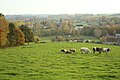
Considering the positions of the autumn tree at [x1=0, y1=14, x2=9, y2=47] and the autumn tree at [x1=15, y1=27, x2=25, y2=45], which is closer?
the autumn tree at [x1=0, y1=14, x2=9, y2=47]

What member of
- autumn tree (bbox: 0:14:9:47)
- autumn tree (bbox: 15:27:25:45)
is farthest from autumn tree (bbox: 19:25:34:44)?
autumn tree (bbox: 0:14:9:47)

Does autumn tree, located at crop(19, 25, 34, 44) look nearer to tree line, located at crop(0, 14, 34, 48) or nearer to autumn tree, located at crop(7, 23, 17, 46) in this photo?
tree line, located at crop(0, 14, 34, 48)

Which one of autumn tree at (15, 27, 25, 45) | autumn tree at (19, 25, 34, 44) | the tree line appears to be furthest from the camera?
autumn tree at (19, 25, 34, 44)

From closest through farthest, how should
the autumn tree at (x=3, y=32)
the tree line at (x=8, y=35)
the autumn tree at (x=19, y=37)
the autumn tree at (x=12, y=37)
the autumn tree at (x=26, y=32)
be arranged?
the autumn tree at (x=3, y=32), the tree line at (x=8, y=35), the autumn tree at (x=12, y=37), the autumn tree at (x=19, y=37), the autumn tree at (x=26, y=32)

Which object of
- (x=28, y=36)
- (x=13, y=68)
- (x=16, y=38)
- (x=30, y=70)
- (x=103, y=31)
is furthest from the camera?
(x=103, y=31)

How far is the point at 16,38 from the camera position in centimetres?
6556

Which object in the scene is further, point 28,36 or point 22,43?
point 28,36

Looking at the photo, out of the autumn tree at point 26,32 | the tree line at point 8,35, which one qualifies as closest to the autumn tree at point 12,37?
the tree line at point 8,35

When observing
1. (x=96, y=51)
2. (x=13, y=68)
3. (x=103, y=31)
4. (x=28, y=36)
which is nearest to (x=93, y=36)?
(x=103, y=31)

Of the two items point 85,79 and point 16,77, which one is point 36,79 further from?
point 85,79

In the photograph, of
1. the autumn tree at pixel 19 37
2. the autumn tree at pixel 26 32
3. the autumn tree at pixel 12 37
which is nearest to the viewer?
the autumn tree at pixel 12 37

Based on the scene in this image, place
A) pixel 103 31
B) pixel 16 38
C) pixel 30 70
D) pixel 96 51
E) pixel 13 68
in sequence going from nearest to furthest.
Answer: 1. pixel 30 70
2. pixel 13 68
3. pixel 96 51
4. pixel 16 38
5. pixel 103 31

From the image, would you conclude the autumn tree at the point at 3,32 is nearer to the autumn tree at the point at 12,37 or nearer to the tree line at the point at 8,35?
the tree line at the point at 8,35

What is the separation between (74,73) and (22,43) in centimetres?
4524
